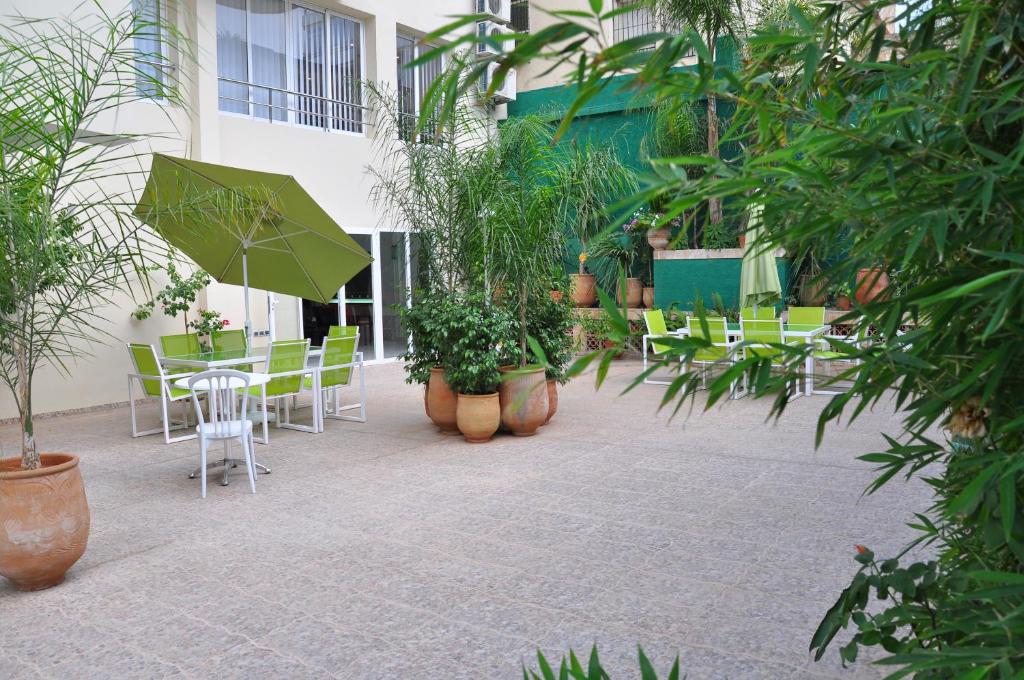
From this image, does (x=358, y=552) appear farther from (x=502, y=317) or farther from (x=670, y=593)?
(x=502, y=317)

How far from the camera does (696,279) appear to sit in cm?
1270

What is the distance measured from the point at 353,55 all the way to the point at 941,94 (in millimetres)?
12389

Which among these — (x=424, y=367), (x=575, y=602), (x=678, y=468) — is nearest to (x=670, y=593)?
(x=575, y=602)

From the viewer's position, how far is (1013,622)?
96 cm

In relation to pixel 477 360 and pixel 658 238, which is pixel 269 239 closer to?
pixel 477 360

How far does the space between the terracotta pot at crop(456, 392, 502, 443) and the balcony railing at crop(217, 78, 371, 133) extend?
216 inches

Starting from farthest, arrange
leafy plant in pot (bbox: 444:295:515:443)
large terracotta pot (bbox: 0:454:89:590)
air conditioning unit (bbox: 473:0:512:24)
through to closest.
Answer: air conditioning unit (bbox: 473:0:512:24) → leafy plant in pot (bbox: 444:295:515:443) → large terracotta pot (bbox: 0:454:89:590)

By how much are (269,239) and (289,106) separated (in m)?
4.95

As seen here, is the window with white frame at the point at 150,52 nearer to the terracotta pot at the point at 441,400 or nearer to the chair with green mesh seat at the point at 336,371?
the chair with green mesh seat at the point at 336,371

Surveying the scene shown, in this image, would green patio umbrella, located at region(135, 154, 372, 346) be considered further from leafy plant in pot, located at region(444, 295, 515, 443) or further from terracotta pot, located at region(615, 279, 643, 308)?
terracotta pot, located at region(615, 279, 643, 308)

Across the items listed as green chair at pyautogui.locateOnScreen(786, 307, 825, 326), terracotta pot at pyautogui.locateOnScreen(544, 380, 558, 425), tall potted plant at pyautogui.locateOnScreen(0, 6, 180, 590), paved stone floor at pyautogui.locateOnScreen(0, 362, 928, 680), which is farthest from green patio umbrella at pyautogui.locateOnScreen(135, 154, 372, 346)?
green chair at pyautogui.locateOnScreen(786, 307, 825, 326)

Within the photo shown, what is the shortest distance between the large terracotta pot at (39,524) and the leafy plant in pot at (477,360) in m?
3.30

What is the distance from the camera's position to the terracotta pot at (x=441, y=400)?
7.21 metres

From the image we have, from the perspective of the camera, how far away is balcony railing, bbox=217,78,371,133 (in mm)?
10852
